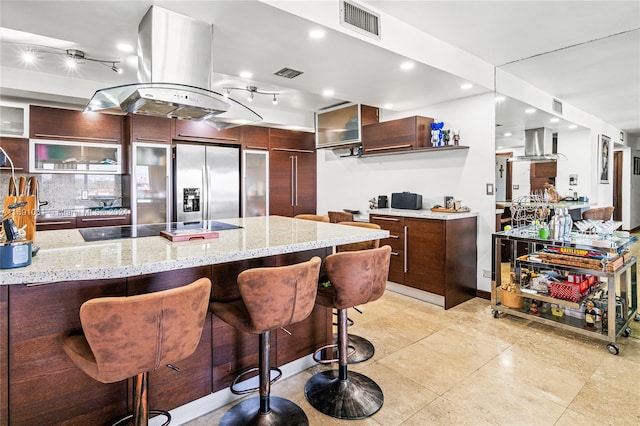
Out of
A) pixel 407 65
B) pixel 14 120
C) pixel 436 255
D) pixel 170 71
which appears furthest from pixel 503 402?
pixel 14 120

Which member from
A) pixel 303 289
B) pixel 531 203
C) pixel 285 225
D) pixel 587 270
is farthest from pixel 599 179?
pixel 303 289

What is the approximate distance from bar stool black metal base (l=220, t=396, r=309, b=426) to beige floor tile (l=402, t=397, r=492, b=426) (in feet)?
1.85

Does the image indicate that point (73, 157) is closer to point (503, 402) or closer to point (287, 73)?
point (287, 73)

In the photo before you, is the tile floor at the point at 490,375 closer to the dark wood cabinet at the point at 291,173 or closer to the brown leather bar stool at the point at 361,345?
the brown leather bar stool at the point at 361,345

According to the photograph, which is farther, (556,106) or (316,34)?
(556,106)

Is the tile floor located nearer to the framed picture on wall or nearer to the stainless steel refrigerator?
the framed picture on wall

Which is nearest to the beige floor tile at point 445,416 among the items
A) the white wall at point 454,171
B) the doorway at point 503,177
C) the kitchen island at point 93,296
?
the kitchen island at point 93,296

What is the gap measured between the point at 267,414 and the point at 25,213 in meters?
1.45

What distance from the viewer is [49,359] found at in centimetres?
142

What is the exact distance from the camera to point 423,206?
4.34 meters

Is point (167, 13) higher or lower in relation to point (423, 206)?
higher

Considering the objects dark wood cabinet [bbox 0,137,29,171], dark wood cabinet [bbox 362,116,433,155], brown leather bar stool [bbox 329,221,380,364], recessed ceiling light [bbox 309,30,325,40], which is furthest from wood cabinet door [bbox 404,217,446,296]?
dark wood cabinet [bbox 0,137,29,171]

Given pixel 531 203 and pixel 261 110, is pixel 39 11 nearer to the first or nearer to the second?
pixel 261 110

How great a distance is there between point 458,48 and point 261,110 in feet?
10.1
